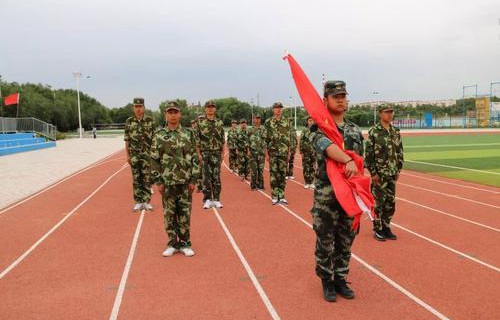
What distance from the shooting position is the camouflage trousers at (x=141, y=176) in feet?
25.3

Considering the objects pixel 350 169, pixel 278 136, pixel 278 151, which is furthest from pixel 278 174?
pixel 350 169

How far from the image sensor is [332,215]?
12.2 feet

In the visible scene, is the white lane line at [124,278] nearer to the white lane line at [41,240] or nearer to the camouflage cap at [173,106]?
the white lane line at [41,240]

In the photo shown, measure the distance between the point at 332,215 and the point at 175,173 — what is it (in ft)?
7.40

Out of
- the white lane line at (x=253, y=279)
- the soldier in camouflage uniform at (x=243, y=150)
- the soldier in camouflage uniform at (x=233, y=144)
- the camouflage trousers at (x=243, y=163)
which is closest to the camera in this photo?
→ the white lane line at (x=253, y=279)

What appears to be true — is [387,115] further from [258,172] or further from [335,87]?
[258,172]

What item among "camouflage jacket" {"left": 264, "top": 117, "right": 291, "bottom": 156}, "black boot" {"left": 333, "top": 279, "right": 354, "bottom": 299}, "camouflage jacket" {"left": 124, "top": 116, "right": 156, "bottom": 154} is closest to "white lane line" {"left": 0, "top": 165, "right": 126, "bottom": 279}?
"camouflage jacket" {"left": 124, "top": 116, "right": 156, "bottom": 154}

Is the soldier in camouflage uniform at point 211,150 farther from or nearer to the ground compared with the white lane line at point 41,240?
farther from the ground

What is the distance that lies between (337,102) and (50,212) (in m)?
6.52

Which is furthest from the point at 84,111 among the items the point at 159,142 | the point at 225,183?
the point at 159,142

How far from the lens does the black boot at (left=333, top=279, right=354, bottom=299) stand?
12.6ft

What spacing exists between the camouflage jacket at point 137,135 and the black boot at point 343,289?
497 cm

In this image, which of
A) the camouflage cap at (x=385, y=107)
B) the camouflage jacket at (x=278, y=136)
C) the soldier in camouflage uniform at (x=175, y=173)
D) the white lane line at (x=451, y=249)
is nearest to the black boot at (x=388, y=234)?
the white lane line at (x=451, y=249)

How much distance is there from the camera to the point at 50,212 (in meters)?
7.88
